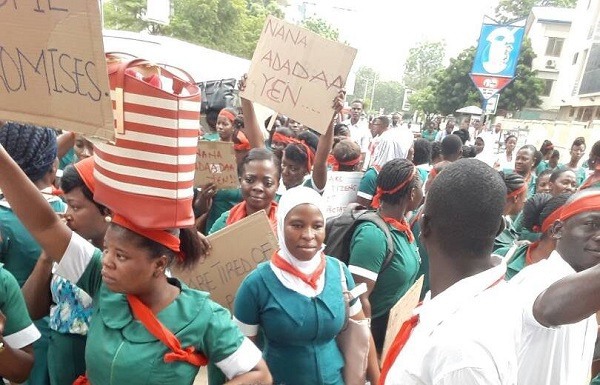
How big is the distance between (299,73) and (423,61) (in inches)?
3444

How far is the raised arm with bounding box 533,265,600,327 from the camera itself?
1.42m

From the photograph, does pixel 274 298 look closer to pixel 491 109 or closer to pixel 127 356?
pixel 127 356

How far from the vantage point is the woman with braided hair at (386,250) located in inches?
106

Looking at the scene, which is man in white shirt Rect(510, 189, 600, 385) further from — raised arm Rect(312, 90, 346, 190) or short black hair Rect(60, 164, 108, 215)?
raised arm Rect(312, 90, 346, 190)

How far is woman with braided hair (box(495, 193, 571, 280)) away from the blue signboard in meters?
8.03

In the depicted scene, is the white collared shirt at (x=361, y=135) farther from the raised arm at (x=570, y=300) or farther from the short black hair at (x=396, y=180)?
the raised arm at (x=570, y=300)

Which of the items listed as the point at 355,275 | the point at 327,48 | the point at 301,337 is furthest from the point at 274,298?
the point at 327,48

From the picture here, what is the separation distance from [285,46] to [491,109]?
530 inches

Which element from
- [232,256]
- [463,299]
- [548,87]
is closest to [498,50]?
[232,256]

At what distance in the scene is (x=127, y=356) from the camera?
5.19 ft

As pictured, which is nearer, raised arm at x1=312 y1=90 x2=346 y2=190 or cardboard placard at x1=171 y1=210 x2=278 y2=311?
cardboard placard at x1=171 y1=210 x2=278 y2=311

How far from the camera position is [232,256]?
8.53ft

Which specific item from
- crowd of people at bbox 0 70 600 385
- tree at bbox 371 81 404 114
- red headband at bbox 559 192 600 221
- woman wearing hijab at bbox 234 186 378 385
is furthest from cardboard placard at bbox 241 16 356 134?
tree at bbox 371 81 404 114

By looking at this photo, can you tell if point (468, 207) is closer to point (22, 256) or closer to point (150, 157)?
point (150, 157)
